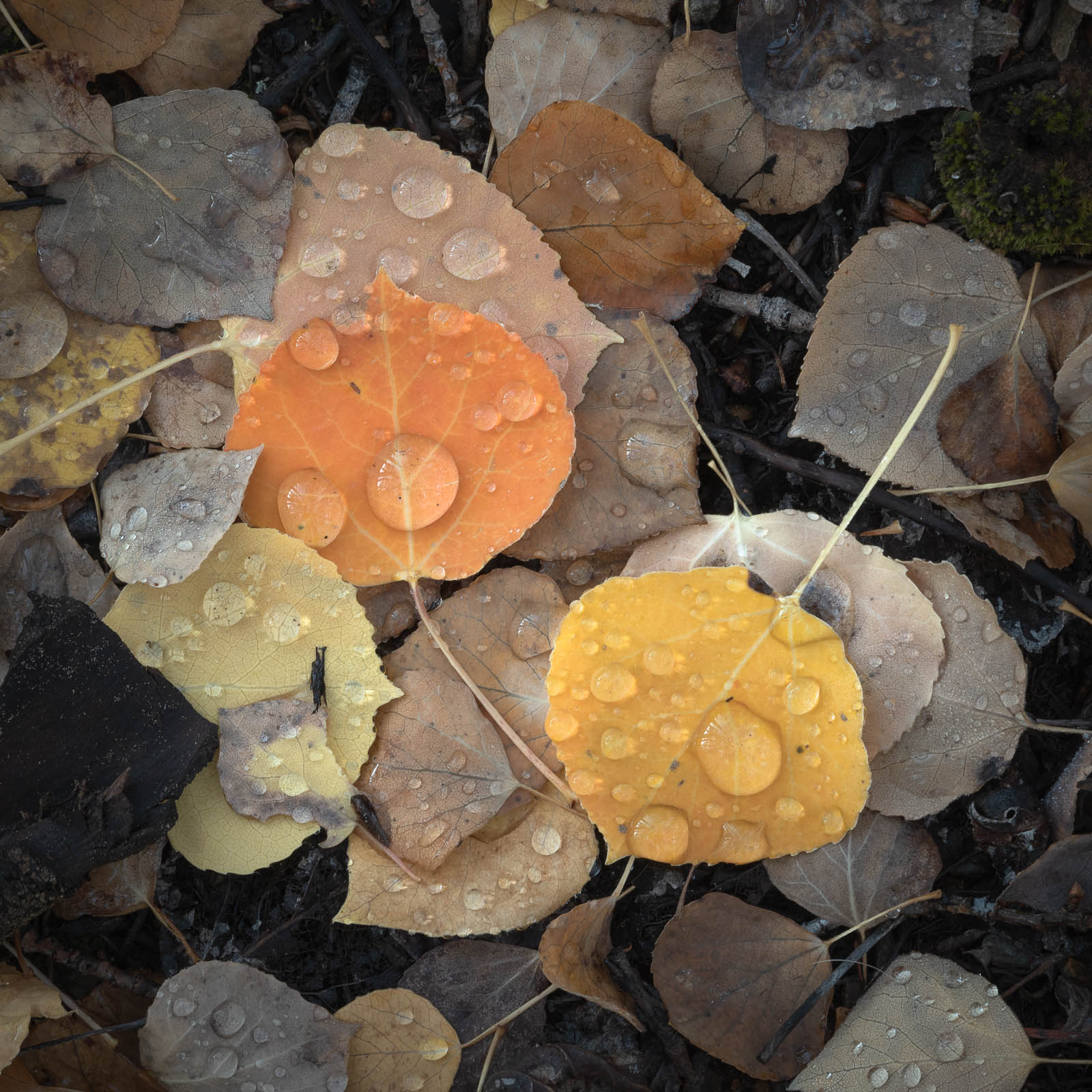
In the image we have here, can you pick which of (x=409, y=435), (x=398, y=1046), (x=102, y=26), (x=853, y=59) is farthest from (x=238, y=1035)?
(x=853, y=59)

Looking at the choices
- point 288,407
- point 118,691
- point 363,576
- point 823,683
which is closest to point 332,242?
point 288,407

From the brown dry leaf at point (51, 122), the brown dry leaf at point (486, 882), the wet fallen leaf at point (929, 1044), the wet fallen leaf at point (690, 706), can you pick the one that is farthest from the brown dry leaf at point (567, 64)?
the wet fallen leaf at point (929, 1044)

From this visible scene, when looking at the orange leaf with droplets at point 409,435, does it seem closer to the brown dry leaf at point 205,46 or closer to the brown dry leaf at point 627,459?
the brown dry leaf at point 627,459

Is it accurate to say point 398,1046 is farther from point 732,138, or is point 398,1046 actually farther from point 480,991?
point 732,138

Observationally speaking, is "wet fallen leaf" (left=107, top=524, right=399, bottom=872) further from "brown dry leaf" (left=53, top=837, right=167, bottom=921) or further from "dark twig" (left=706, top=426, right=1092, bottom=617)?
"dark twig" (left=706, top=426, right=1092, bottom=617)

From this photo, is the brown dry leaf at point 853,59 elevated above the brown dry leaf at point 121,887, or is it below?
above

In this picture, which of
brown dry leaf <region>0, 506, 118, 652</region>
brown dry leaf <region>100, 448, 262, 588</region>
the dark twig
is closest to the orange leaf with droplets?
brown dry leaf <region>100, 448, 262, 588</region>
